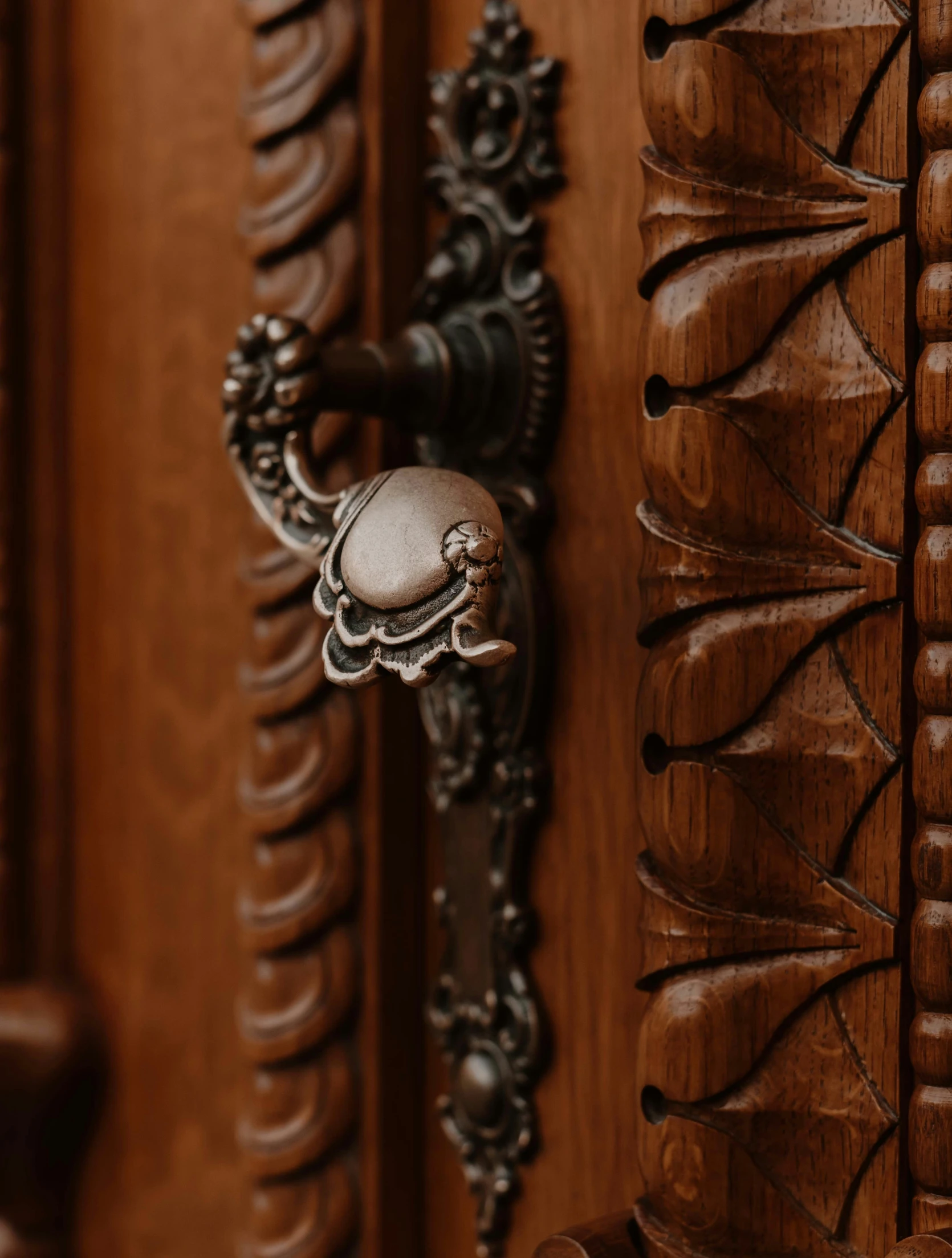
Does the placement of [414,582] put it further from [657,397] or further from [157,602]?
[157,602]

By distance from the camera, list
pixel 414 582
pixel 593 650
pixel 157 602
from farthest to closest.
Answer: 1. pixel 157 602
2. pixel 593 650
3. pixel 414 582

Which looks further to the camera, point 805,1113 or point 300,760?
point 300,760

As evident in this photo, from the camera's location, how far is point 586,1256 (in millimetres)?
373

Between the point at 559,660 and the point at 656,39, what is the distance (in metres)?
0.18

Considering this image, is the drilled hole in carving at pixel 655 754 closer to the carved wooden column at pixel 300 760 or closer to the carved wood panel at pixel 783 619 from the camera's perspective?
the carved wood panel at pixel 783 619

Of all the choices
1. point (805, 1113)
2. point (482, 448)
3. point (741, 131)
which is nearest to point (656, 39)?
point (741, 131)

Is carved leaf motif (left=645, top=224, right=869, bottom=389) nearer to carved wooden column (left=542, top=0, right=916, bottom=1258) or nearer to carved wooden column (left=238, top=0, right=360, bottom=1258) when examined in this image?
carved wooden column (left=542, top=0, right=916, bottom=1258)

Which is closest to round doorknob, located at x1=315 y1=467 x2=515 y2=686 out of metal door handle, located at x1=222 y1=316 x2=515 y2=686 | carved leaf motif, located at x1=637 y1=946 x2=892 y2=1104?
metal door handle, located at x1=222 y1=316 x2=515 y2=686

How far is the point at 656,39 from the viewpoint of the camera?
369 millimetres

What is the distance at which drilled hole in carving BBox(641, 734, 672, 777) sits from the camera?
37cm

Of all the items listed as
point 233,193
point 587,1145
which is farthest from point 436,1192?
point 233,193

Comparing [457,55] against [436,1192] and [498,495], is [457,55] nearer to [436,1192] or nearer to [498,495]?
[498,495]

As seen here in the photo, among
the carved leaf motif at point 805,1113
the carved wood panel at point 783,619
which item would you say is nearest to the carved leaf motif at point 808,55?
the carved wood panel at point 783,619

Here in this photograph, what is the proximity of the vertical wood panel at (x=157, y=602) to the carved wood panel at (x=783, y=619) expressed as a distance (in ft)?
0.75
